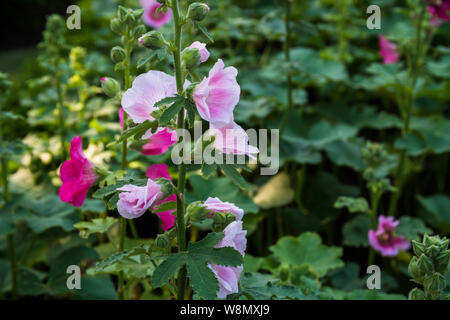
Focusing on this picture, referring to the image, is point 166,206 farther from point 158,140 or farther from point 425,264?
point 425,264

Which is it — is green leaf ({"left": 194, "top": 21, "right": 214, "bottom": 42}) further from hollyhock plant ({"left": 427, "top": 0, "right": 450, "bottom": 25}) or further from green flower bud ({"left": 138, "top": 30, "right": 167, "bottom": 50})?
hollyhock plant ({"left": 427, "top": 0, "right": 450, "bottom": 25})

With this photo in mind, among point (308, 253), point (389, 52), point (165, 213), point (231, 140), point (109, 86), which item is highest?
point (389, 52)

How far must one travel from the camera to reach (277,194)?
85.9 inches

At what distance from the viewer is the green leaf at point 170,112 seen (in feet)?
2.98

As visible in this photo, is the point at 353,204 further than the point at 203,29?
Yes

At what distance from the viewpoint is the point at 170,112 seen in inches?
36.2

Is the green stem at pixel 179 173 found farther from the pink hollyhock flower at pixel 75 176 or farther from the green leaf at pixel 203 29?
the pink hollyhock flower at pixel 75 176

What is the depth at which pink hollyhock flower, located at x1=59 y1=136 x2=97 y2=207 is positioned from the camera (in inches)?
43.9

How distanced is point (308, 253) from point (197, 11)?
1137mm

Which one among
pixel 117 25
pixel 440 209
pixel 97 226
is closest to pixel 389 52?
pixel 440 209

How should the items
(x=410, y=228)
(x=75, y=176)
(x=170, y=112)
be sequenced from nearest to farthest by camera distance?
(x=170, y=112) → (x=75, y=176) → (x=410, y=228)

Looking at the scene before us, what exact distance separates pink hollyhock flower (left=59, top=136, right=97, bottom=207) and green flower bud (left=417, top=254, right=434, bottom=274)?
2.39 feet

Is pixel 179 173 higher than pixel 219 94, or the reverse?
pixel 219 94

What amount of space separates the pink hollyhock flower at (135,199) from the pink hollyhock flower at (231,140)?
15 centimetres
